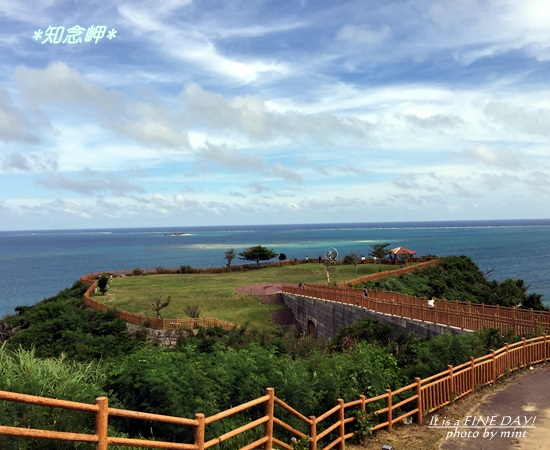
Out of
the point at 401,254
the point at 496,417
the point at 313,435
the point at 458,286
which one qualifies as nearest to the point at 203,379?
the point at 313,435

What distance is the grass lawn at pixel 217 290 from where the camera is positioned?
3559 centimetres

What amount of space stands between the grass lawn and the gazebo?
3.18 meters

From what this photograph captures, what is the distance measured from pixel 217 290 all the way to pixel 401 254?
27875mm

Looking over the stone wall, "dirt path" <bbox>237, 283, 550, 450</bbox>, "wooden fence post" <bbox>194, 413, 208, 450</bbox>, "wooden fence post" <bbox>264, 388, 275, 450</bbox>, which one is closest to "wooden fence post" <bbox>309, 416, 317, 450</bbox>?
"wooden fence post" <bbox>264, 388, 275, 450</bbox>

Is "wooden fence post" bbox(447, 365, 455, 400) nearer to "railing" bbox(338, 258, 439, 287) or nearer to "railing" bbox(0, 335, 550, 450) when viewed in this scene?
"railing" bbox(0, 335, 550, 450)

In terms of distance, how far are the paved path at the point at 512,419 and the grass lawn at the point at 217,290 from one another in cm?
1764

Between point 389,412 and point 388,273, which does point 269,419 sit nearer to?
point 389,412

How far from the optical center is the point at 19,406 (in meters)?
7.30

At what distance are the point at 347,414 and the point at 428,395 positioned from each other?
2.79 metres

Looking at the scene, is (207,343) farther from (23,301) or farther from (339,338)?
(23,301)

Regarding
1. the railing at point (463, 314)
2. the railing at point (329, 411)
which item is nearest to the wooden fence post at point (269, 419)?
the railing at point (329, 411)

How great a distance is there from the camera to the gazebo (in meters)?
58.6

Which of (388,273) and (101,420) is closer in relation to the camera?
(101,420)

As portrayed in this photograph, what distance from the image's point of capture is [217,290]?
140 feet
